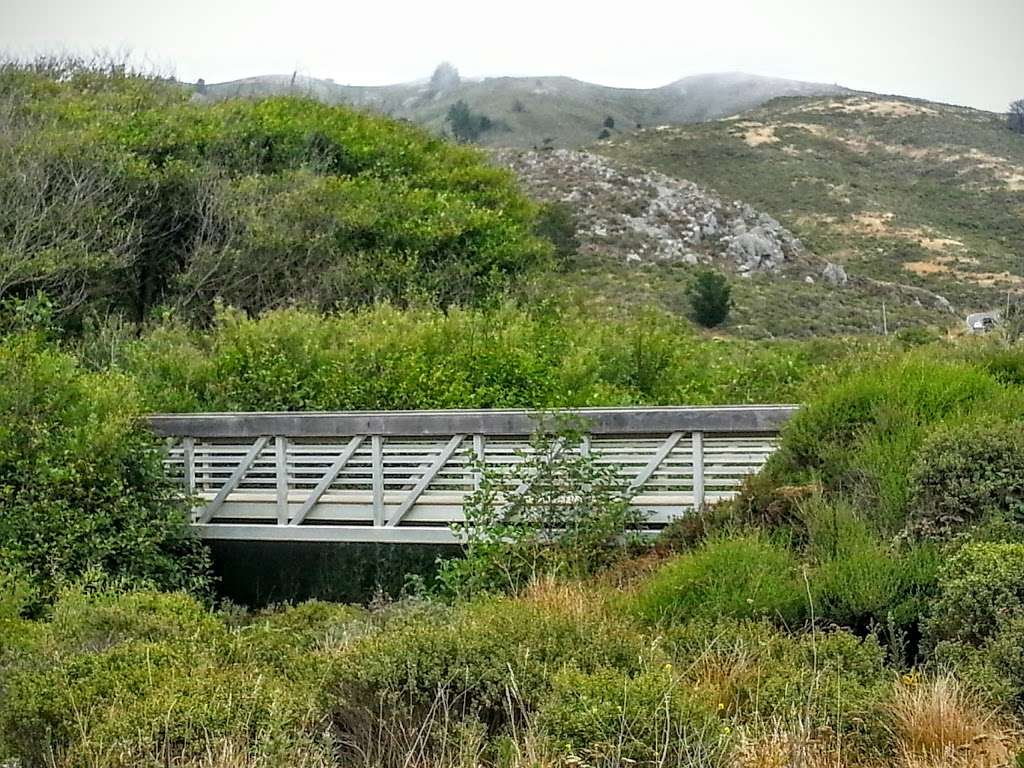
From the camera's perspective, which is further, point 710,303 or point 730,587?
point 710,303

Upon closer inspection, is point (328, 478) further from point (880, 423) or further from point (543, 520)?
point (880, 423)

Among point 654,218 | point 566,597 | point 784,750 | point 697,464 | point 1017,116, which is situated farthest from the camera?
point 1017,116

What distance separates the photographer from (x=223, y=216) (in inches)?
960

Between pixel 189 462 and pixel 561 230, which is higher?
pixel 561 230

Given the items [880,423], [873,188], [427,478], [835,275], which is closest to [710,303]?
[835,275]

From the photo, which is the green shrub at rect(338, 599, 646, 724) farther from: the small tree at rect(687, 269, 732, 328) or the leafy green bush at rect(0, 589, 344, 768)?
the small tree at rect(687, 269, 732, 328)

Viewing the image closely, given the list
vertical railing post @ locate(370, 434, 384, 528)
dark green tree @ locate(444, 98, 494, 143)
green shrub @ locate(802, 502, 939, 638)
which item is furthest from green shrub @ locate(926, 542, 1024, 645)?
dark green tree @ locate(444, 98, 494, 143)

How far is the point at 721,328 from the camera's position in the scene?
4253 centimetres

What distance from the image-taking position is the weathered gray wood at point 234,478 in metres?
13.8

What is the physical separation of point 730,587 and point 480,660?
239cm

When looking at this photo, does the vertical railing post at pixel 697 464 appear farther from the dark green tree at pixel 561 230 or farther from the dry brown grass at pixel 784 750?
the dark green tree at pixel 561 230

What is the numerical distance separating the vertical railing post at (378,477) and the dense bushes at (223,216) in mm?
9896

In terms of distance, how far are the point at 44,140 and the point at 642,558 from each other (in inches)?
694

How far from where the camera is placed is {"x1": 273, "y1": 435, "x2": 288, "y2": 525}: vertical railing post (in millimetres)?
13477
